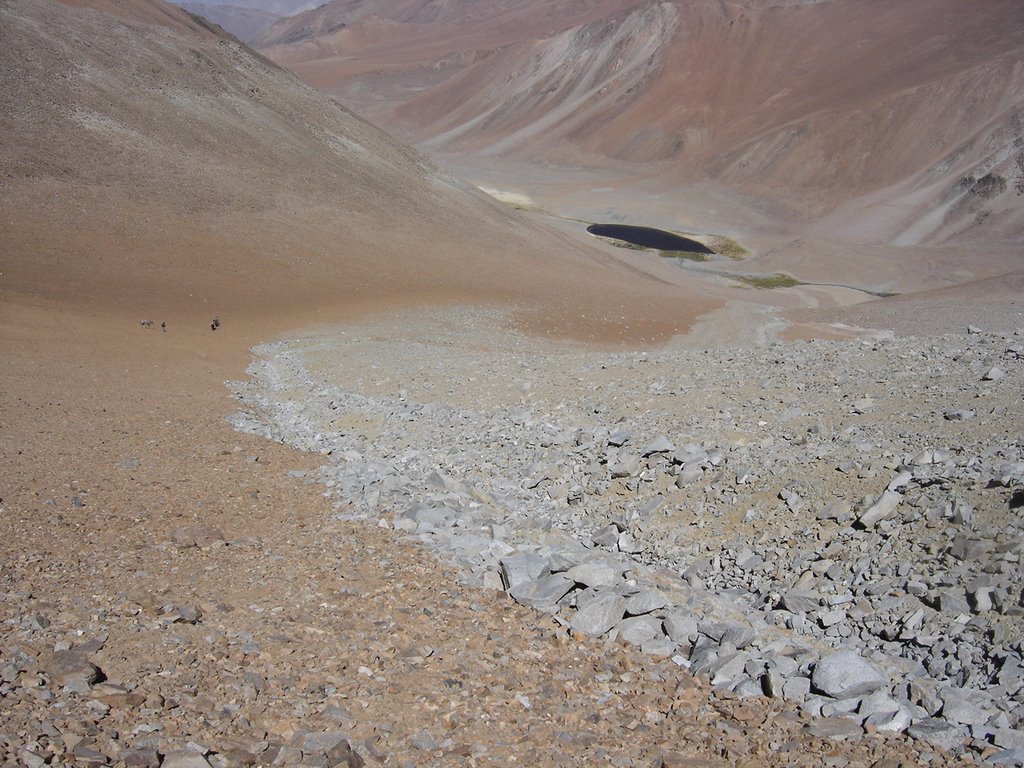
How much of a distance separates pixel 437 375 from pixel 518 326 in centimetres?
953

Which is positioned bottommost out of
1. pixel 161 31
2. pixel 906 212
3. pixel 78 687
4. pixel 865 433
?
pixel 78 687

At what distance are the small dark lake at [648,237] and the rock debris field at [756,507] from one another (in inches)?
1647

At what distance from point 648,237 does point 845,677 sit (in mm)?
53503

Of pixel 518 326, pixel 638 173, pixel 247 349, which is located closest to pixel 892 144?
pixel 638 173

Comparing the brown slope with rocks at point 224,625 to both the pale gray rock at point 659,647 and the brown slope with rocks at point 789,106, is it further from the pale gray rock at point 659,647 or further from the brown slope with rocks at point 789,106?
the brown slope with rocks at point 789,106

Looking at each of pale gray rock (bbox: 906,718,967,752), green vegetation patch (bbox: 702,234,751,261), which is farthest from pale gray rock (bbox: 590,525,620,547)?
green vegetation patch (bbox: 702,234,751,261)

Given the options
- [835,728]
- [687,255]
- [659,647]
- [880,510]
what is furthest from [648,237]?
[835,728]

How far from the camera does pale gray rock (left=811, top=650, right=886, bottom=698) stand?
17.0 feet

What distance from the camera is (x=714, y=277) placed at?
153 ft

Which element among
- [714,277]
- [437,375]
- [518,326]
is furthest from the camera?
[714,277]

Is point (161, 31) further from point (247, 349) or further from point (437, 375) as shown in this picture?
point (437, 375)

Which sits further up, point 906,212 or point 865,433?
point 906,212

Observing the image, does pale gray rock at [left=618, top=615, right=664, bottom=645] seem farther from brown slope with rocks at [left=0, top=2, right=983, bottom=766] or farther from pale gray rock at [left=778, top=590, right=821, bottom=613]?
pale gray rock at [left=778, top=590, right=821, bottom=613]

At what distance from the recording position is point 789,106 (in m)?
75.9
